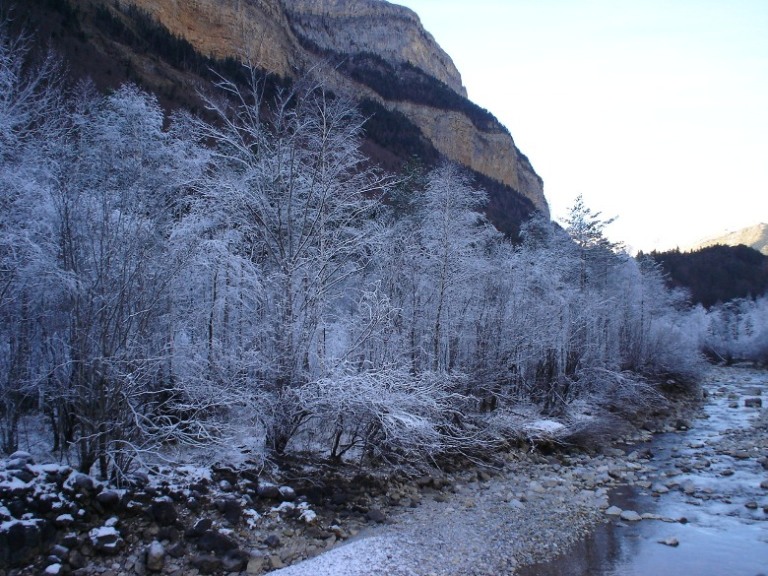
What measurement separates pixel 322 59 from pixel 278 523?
31.5 feet

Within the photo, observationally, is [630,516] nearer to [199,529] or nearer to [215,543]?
[215,543]

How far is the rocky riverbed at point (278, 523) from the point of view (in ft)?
21.6

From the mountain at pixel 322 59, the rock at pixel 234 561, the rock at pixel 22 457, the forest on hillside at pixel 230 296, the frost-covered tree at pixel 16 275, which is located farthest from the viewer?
the mountain at pixel 322 59

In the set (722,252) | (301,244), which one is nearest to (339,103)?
(301,244)


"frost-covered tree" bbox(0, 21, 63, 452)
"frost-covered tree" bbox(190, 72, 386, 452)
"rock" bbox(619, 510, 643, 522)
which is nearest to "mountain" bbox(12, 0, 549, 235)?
"frost-covered tree" bbox(190, 72, 386, 452)

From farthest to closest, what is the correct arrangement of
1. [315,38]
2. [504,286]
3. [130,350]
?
1. [315,38]
2. [504,286]
3. [130,350]

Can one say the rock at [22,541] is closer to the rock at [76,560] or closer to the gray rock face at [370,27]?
the rock at [76,560]

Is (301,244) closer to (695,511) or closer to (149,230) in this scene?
(149,230)

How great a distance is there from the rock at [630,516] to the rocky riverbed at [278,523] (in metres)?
0.05

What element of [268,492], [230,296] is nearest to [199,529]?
[268,492]

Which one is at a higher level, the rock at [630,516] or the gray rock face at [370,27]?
the gray rock face at [370,27]

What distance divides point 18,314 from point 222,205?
414cm

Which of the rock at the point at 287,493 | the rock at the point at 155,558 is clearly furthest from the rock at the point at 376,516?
the rock at the point at 155,558

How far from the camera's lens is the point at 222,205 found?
10.7 m
